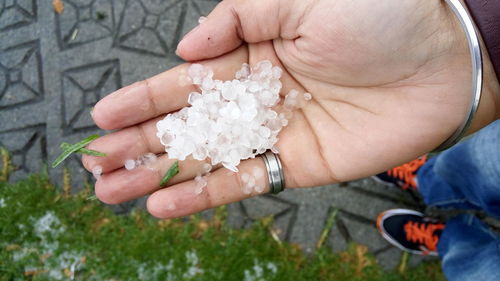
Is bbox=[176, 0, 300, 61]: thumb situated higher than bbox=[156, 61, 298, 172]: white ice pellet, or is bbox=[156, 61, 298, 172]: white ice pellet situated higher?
bbox=[176, 0, 300, 61]: thumb

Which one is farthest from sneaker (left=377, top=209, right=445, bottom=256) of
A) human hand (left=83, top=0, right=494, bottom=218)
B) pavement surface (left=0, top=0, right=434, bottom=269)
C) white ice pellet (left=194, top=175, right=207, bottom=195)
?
white ice pellet (left=194, top=175, right=207, bottom=195)

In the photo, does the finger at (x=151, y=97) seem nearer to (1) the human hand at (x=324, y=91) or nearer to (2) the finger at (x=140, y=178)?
(1) the human hand at (x=324, y=91)

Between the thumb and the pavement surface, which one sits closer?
the thumb

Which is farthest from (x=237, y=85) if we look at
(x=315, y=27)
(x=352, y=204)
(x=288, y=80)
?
(x=352, y=204)

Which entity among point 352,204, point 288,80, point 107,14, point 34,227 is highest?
point 107,14

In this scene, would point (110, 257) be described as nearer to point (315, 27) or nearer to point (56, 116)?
point (56, 116)

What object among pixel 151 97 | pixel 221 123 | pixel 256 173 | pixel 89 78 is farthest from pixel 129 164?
pixel 89 78

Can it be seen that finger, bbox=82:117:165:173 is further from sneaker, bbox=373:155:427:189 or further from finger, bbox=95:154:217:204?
sneaker, bbox=373:155:427:189
